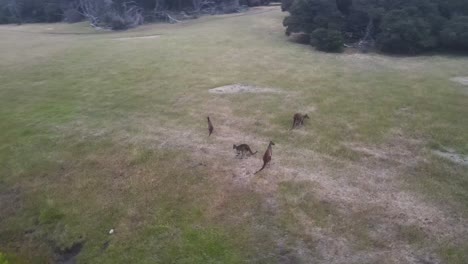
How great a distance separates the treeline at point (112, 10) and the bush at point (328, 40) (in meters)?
15.8

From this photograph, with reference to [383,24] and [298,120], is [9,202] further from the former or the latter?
[383,24]

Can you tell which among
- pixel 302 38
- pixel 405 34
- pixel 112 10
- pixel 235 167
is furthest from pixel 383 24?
pixel 112 10

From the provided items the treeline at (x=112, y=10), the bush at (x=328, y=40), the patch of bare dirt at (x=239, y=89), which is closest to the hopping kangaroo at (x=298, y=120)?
the patch of bare dirt at (x=239, y=89)

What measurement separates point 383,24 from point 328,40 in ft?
8.03

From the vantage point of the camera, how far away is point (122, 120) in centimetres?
1035

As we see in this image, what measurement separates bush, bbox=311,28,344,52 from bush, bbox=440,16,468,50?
417 centimetres

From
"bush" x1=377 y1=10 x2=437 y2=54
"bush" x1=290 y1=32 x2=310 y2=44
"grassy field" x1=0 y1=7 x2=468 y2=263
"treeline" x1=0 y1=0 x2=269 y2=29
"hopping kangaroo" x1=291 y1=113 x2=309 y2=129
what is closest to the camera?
"grassy field" x1=0 y1=7 x2=468 y2=263

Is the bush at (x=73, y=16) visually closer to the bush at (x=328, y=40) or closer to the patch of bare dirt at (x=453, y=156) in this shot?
the bush at (x=328, y=40)

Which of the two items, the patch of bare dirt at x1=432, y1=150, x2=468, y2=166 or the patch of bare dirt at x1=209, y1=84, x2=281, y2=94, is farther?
the patch of bare dirt at x1=209, y1=84, x2=281, y2=94

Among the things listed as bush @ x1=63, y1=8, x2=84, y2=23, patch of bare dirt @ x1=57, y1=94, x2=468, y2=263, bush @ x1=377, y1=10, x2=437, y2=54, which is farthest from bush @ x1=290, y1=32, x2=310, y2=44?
bush @ x1=63, y1=8, x2=84, y2=23

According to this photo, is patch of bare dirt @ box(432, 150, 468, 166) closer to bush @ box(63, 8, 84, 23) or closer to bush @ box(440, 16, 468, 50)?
bush @ box(440, 16, 468, 50)

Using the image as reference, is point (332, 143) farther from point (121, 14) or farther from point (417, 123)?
point (121, 14)

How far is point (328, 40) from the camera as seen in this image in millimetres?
16969

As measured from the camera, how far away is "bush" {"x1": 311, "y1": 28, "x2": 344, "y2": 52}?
16.9m
